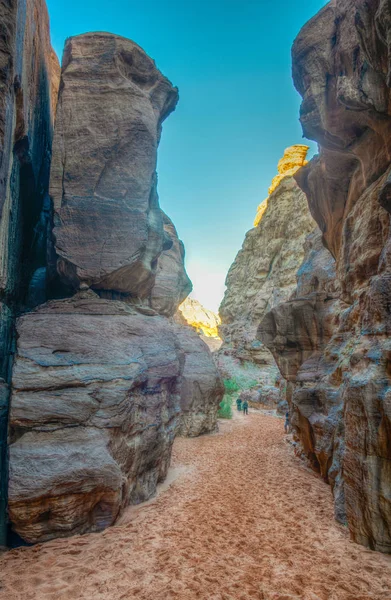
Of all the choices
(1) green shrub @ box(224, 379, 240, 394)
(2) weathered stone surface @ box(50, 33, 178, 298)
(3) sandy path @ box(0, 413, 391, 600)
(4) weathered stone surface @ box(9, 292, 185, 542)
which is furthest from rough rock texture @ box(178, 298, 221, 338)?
(3) sandy path @ box(0, 413, 391, 600)

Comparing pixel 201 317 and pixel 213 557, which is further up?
pixel 201 317

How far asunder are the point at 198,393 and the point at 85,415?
33.9 feet

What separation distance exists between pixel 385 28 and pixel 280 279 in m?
36.3

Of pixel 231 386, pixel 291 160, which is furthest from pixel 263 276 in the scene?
pixel 291 160

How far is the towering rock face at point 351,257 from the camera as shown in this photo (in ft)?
17.8

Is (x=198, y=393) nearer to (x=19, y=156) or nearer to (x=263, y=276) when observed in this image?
(x=19, y=156)

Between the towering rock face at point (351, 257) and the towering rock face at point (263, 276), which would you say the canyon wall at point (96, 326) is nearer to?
the towering rock face at point (351, 257)

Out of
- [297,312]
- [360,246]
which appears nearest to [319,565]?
[360,246]

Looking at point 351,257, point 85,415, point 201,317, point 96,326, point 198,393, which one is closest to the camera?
point 85,415

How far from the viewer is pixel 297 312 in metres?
13.3

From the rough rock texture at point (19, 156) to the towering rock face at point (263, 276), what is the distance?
28.2m

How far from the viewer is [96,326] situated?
8.13 meters

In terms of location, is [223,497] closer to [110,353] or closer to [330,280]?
[110,353]

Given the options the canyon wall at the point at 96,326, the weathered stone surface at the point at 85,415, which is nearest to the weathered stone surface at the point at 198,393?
the canyon wall at the point at 96,326
